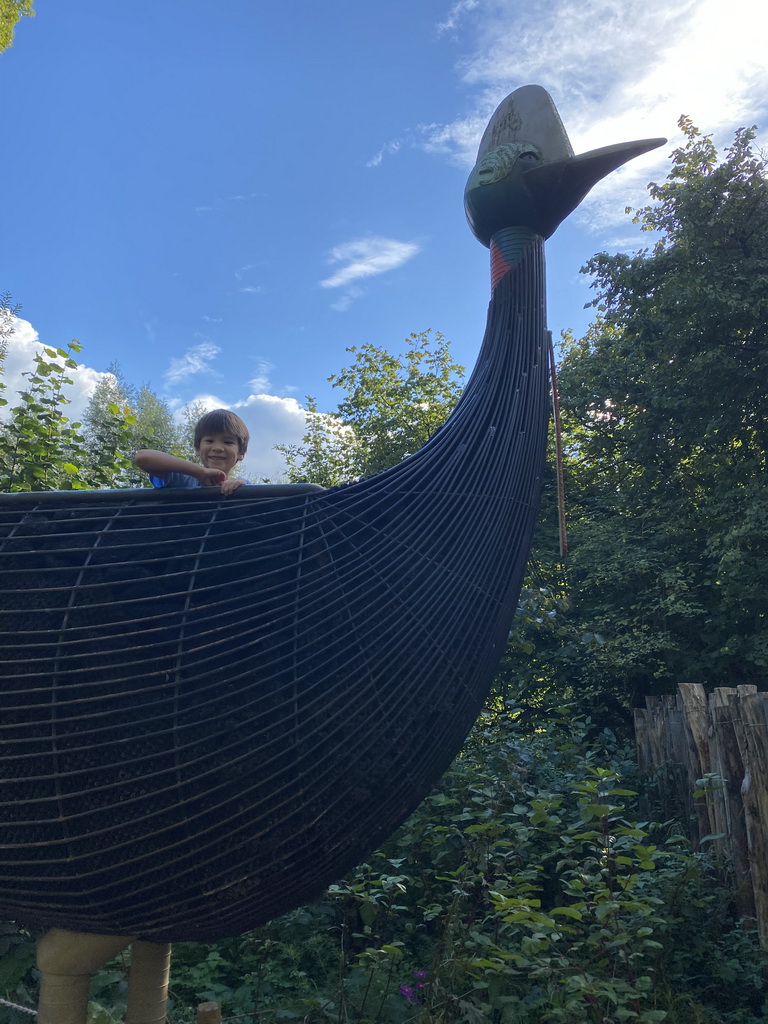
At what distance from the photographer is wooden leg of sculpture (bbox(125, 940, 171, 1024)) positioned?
68.4 inches

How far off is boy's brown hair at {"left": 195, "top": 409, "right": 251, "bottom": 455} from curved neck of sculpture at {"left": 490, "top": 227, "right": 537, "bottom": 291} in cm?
81

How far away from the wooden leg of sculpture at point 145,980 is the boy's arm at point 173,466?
1.06 metres

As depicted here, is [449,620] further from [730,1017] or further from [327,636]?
[730,1017]

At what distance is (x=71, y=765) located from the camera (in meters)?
1.45

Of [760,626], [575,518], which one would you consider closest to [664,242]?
[575,518]

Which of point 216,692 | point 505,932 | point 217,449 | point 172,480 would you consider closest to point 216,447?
point 217,449

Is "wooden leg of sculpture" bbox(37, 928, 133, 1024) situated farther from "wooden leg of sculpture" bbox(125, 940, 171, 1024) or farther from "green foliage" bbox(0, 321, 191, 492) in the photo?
"green foliage" bbox(0, 321, 191, 492)

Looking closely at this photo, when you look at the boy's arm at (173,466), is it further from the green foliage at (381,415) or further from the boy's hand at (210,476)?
the green foliage at (381,415)

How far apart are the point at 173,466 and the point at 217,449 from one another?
239 mm

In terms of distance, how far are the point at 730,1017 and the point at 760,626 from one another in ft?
24.9

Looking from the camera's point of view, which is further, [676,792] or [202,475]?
[676,792]

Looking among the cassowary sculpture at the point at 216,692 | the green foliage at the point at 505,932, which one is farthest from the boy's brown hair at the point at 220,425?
the green foliage at the point at 505,932

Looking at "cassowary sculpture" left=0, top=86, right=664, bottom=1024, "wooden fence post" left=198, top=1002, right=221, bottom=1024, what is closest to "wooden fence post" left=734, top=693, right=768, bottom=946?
"cassowary sculpture" left=0, top=86, right=664, bottom=1024

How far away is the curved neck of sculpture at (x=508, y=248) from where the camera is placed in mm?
2154
